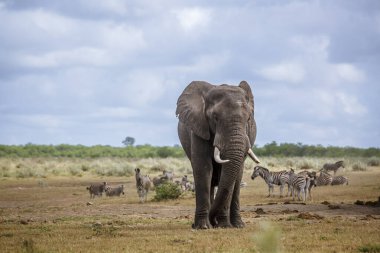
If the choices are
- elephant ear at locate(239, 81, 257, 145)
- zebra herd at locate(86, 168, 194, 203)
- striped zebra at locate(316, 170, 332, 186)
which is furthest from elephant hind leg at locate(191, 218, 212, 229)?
striped zebra at locate(316, 170, 332, 186)

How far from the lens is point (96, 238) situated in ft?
43.1

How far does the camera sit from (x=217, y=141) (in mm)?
13531

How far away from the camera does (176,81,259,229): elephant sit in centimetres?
1341

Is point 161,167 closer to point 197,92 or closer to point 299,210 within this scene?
point 299,210

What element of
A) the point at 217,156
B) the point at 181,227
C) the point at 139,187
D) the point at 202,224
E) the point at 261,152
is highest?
the point at 261,152

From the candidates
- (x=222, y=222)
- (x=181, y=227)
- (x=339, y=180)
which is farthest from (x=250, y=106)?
(x=339, y=180)

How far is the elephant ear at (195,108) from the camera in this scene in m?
14.2

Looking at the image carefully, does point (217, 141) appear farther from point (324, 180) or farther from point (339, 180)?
point (339, 180)

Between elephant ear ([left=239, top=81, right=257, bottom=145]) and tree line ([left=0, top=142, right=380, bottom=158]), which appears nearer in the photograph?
elephant ear ([left=239, top=81, right=257, bottom=145])

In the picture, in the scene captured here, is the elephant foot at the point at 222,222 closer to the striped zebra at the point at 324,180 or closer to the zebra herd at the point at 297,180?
the zebra herd at the point at 297,180

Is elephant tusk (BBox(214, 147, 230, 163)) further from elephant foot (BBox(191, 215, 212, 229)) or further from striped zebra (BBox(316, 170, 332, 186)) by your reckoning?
striped zebra (BBox(316, 170, 332, 186))

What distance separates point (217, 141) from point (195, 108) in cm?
125

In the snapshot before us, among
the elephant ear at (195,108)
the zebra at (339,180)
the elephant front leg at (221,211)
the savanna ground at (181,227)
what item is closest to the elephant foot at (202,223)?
the elephant front leg at (221,211)

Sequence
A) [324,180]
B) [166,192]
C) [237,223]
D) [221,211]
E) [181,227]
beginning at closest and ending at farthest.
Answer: [221,211] < [237,223] < [181,227] < [166,192] < [324,180]
